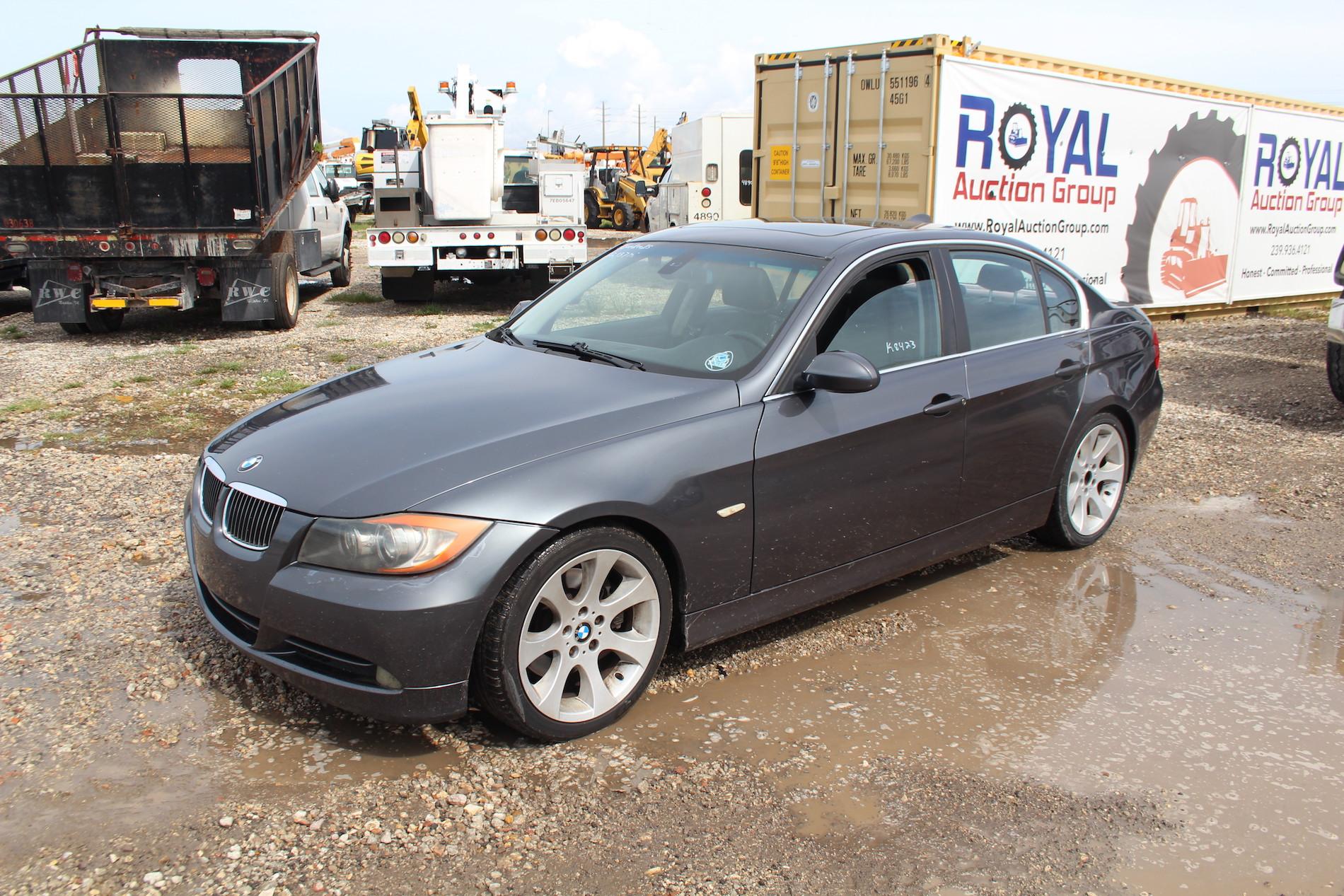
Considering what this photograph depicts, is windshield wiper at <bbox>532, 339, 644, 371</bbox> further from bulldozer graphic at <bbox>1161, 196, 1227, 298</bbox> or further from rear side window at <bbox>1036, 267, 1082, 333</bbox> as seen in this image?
bulldozer graphic at <bbox>1161, 196, 1227, 298</bbox>

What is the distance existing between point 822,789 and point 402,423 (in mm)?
1867

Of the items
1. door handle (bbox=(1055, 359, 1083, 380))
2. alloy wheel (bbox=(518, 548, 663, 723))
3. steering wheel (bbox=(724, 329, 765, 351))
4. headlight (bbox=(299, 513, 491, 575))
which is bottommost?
alloy wheel (bbox=(518, 548, 663, 723))

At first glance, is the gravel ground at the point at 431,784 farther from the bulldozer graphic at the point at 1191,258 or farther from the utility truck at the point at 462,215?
the bulldozer graphic at the point at 1191,258

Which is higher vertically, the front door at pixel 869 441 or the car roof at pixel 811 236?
the car roof at pixel 811 236

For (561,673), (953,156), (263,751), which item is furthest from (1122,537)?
(953,156)

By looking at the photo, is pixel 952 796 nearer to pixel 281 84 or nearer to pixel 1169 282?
pixel 281 84

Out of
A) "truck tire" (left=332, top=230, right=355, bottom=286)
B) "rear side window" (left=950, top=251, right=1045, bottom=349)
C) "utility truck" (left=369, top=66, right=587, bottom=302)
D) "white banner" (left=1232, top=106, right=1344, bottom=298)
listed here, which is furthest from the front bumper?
"white banner" (left=1232, top=106, right=1344, bottom=298)

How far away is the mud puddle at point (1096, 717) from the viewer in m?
2.99

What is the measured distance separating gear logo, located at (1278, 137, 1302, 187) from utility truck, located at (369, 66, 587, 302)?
9.89 meters

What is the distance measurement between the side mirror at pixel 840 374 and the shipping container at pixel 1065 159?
5.99 m

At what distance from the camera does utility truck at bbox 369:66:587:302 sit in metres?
13.2

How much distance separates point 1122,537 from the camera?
5.53 metres

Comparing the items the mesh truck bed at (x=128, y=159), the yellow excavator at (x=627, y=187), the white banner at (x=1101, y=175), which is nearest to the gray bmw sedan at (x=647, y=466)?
the white banner at (x=1101, y=175)

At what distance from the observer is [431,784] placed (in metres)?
3.09
